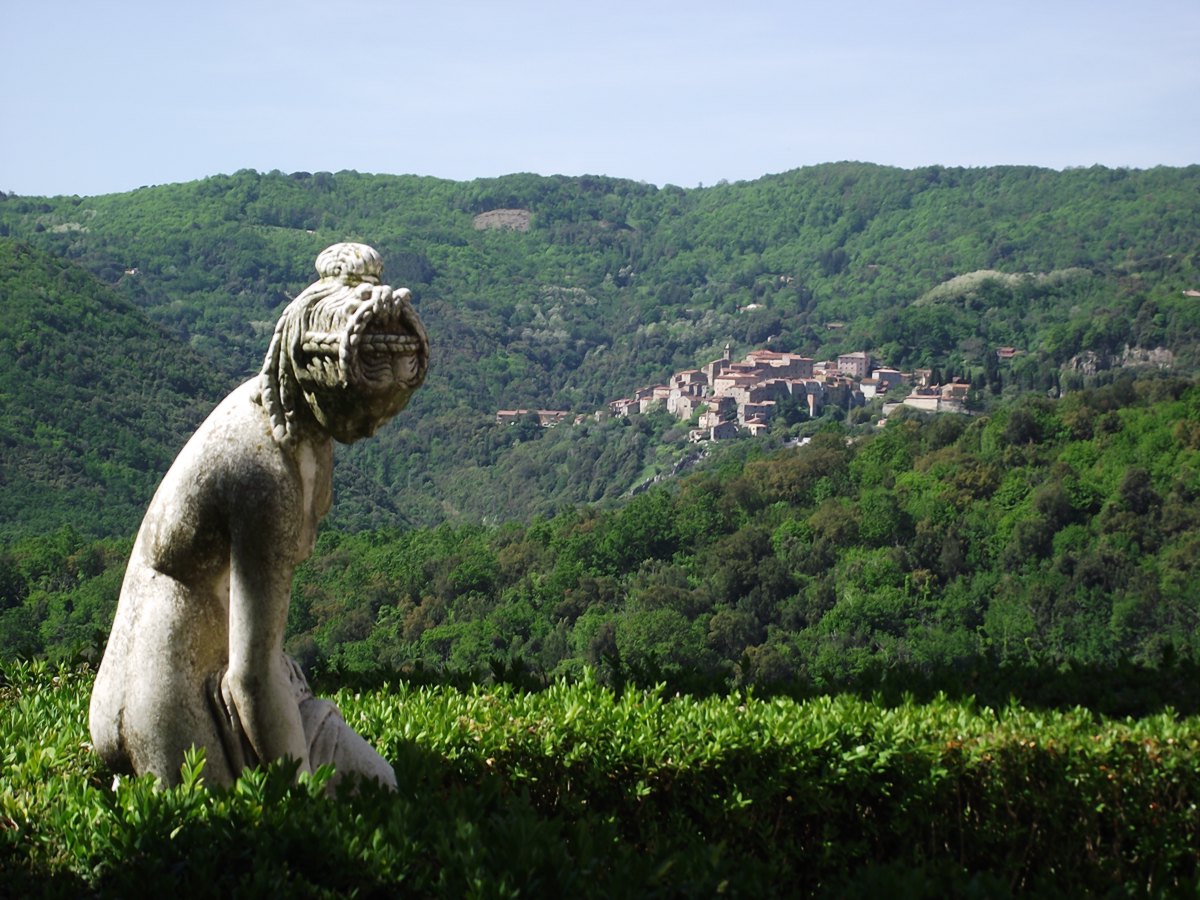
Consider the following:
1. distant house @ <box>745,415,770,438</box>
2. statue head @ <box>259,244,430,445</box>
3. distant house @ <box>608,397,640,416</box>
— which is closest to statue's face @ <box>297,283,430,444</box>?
statue head @ <box>259,244,430,445</box>

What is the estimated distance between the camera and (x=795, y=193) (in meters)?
118

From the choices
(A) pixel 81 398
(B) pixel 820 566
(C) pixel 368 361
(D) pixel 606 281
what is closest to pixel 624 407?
(D) pixel 606 281

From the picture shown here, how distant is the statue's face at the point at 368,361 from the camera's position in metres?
3.43

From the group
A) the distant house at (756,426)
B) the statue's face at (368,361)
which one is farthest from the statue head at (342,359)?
the distant house at (756,426)

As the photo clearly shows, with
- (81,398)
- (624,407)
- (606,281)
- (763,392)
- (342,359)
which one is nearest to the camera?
Result: (342,359)

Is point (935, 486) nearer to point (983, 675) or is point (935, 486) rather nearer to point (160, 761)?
point (983, 675)

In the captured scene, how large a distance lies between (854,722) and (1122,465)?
111ft

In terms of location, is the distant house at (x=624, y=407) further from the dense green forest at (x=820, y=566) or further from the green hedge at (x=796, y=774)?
the green hedge at (x=796, y=774)

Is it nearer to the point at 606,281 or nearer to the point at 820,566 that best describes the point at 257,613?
the point at 820,566

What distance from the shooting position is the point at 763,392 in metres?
79.2

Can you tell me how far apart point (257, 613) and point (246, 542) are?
6.4 inches

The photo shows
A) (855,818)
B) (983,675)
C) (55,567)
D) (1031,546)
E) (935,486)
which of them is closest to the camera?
(855,818)

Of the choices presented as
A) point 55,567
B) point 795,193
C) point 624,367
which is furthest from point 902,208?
point 55,567

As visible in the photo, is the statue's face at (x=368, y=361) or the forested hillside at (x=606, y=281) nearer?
the statue's face at (x=368, y=361)
